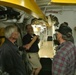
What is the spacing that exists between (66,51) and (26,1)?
5.71 feet

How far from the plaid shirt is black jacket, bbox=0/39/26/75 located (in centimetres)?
68

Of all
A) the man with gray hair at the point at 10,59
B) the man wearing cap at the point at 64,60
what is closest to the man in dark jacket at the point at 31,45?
the man wearing cap at the point at 64,60

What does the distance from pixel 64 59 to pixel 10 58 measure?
92cm

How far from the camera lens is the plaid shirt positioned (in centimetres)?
359

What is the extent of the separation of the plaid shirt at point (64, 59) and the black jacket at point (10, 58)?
681mm

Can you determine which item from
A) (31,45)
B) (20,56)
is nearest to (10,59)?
(20,56)

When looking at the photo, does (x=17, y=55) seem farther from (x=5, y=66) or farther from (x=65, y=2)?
(x=65, y=2)

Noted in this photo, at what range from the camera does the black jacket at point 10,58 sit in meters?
3.15

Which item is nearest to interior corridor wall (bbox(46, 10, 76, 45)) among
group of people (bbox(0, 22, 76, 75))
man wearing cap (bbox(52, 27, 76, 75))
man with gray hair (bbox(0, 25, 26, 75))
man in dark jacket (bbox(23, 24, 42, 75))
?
man in dark jacket (bbox(23, 24, 42, 75))

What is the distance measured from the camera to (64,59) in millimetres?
3582

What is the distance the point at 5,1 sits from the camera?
5.50ft

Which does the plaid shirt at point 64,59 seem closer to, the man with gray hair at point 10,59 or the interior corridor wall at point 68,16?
the man with gray hair at point 10,59

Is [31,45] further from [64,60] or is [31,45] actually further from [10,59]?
[10,59]

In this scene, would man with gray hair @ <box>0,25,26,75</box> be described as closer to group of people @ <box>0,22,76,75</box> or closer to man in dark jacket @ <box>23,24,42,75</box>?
group of people @ <box>0,22,76,75</box>
